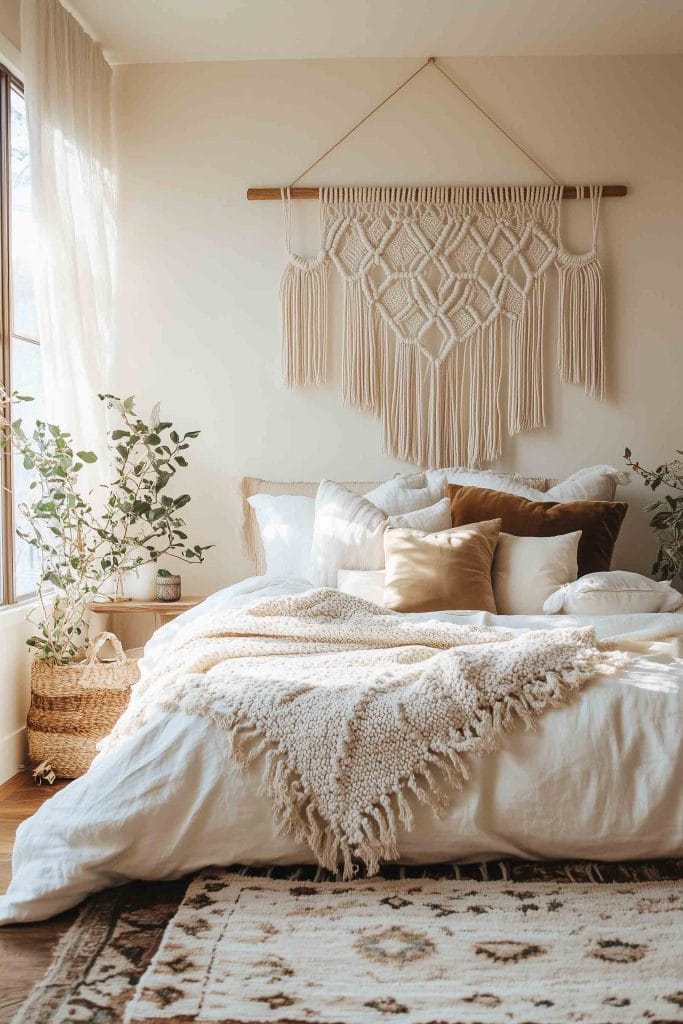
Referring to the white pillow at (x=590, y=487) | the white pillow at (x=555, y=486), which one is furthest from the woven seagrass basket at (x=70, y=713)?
the white pillow at (x=590, y=487)

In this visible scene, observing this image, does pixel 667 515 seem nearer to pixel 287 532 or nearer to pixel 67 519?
pixel 287 532

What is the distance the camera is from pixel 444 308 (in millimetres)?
4059

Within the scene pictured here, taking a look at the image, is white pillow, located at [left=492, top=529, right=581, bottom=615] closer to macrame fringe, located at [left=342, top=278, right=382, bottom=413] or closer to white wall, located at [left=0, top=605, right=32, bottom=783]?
macrame fringe, located at [left=342, top=278, right=382, bottom=413]

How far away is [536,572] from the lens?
314 cm

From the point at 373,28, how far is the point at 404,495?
1.81m

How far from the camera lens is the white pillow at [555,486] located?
12.0 feet

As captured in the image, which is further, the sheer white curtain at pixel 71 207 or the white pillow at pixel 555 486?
the white pillow at pixel 555 486

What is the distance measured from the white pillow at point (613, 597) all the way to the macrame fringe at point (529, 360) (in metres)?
1.30

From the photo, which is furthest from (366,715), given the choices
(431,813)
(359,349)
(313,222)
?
(313,222)

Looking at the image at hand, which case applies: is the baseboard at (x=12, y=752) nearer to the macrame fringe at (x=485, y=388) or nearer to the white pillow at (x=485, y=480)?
the white pillow at (x=485, y=480)

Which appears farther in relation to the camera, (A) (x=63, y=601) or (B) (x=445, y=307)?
(B) (x=445, y=307)

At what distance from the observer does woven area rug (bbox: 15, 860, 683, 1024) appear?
154cm

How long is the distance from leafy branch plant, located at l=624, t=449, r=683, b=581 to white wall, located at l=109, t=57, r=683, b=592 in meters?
0.08

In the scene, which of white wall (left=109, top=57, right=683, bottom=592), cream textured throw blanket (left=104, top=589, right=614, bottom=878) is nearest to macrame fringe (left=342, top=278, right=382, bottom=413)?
white wall (left=109, top=57, right=683, bottom=592)
